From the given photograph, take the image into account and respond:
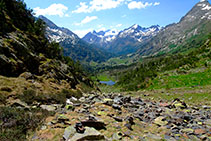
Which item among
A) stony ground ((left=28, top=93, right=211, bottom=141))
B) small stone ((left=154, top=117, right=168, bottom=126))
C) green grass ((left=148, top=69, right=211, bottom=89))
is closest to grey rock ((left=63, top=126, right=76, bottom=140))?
stony ground ((left=28, top=93, right=211, bottom=141))

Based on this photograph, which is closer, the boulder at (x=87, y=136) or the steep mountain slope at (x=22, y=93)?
the boulder at (x=87, y=136)

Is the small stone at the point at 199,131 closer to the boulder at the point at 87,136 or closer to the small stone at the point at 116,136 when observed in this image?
the small stone at the point at 116,136

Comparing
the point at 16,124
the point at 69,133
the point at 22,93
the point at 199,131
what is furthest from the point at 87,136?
the point at 22,93

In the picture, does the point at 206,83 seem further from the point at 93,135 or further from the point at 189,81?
the point at 93,135

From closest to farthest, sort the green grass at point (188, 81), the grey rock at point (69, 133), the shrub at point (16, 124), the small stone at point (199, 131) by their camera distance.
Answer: the shrub at point (16, 124)
the grey rock at point (69, 133)
the small stone at point (199, 131)
the green grass at point (188, 81)

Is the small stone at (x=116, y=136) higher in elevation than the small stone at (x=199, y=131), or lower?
higher

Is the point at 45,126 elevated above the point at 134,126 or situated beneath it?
elevated above

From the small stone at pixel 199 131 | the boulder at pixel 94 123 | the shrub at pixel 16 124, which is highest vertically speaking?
the shrub at pixel 16 124

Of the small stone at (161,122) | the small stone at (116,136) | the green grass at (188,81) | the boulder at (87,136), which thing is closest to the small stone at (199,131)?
the small stone at (161,122)

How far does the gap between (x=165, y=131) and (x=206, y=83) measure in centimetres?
3281

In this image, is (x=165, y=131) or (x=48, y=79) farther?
(x=48, y=79)

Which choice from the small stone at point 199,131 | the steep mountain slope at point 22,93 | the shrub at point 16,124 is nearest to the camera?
the shrub at point 16,124

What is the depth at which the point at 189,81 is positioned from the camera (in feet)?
136

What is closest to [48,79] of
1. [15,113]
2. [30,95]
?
[30,95]
